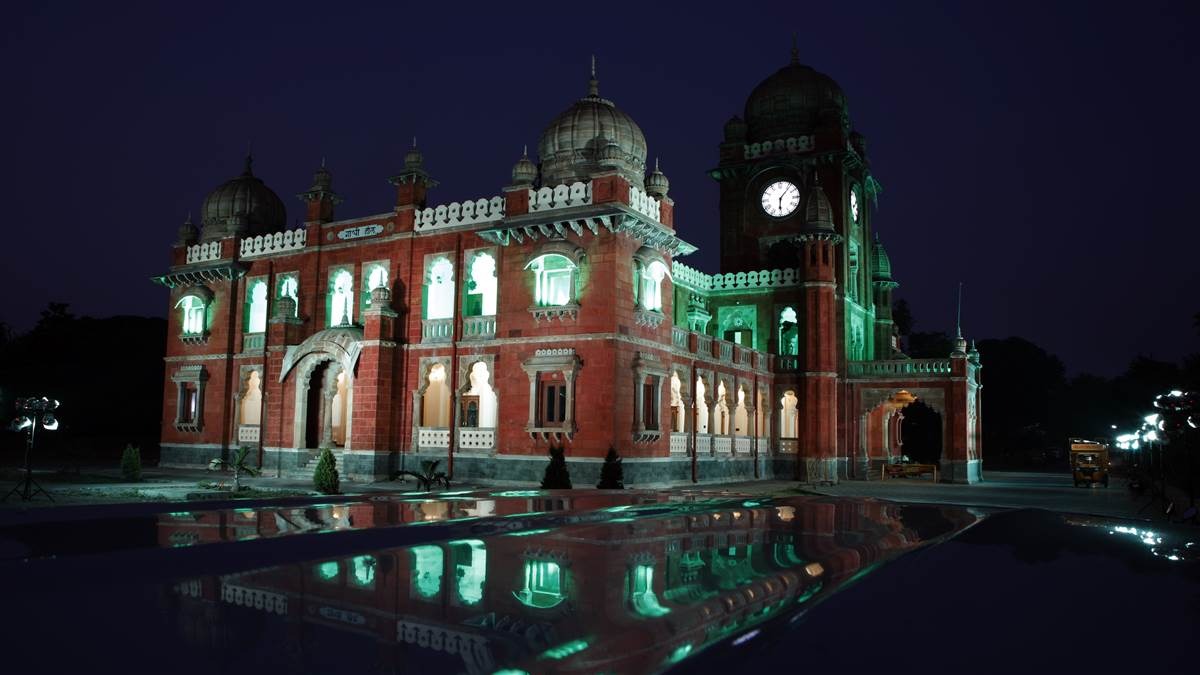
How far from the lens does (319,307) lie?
28719 millimetres

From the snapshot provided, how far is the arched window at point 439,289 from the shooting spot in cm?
2656

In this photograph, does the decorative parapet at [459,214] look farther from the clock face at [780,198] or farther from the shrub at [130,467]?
the clock face at [780,198]

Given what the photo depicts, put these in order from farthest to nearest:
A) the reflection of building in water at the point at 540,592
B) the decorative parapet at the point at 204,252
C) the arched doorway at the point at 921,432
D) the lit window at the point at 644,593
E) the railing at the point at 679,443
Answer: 1. the arched doorway at the point at 921,432
2. the decorative parapet at the point at 204,252
3. the railing at the point at 679,443
4. the lit window at the point at 644,593
5. the reflection of building in water at the point at 540,592

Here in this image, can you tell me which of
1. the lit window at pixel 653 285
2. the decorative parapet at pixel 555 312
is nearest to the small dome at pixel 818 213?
the lit window at pixel 653 285

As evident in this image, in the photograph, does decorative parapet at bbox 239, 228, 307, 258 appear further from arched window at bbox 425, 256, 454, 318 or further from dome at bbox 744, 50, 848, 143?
dome at bbox 744, 50, 848, 143

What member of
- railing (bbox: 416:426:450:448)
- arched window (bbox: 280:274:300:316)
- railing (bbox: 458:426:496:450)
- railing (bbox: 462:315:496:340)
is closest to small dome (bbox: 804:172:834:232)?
railing (bbox: 462:315:496:340)

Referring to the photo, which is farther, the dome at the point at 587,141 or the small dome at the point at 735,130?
the small dome at the point at 735,130

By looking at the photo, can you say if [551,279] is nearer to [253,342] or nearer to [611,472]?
[611,472]

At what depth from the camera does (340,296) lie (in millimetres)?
28844

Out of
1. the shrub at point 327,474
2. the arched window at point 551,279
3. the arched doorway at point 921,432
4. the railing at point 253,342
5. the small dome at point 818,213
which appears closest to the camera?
the shrub at point 327,474

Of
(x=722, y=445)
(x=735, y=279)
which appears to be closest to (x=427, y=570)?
(x=722, y=445)

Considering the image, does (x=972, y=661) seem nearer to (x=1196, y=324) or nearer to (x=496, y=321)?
(x=496, y=321)

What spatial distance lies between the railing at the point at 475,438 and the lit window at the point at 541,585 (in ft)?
67.6

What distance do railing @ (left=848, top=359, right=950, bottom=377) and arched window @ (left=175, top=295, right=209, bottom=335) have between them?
987 inches
